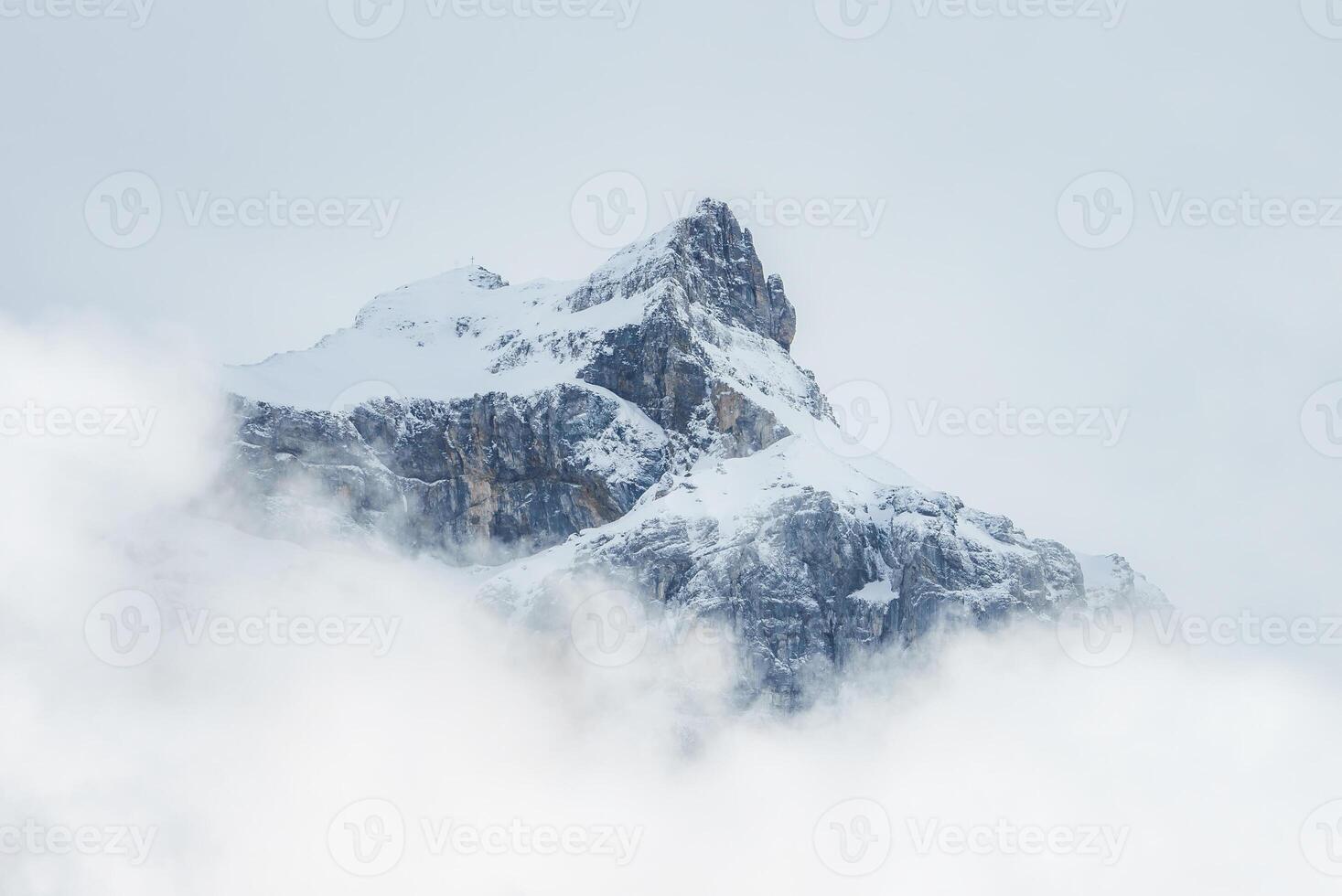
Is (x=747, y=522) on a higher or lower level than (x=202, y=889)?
higher

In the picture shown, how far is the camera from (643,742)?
598 feet

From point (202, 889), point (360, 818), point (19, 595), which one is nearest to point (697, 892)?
point (360, 818)

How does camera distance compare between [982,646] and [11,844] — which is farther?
[982,646]

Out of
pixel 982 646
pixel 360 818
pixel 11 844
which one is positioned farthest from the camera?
pixel 982 646

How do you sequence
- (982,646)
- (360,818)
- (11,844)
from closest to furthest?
1. (11,844)
2. (360,818)
3. (982,646)

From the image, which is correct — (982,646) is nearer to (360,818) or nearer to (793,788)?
(793,788)

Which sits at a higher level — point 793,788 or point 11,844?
point 793,788

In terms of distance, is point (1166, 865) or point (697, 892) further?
point (1166, 865)

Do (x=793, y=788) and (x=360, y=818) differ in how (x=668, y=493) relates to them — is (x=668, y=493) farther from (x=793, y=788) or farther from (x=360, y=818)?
(x=360, y=818)

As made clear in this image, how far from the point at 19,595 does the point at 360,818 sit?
51.0 m

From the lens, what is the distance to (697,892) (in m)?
169

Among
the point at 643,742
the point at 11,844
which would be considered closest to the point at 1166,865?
the point at 643,742

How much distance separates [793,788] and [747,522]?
28.9 m

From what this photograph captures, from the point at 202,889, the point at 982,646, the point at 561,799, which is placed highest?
the point at 982,646
